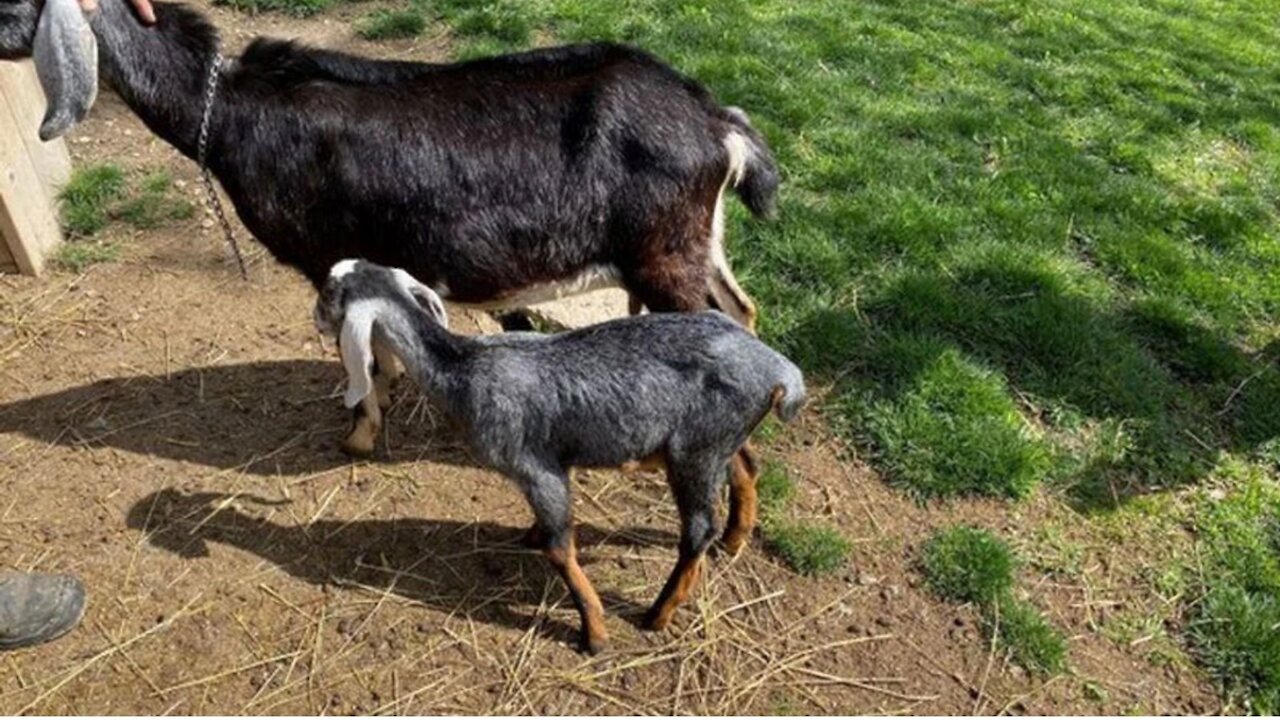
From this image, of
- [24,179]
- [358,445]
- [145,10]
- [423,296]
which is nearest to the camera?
[423,296]

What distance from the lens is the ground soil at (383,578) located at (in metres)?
3.07

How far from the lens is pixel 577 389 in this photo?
292cm

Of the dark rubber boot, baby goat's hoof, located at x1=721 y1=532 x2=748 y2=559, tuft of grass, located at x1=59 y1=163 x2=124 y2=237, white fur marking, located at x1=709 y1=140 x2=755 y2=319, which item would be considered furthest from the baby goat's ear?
tuft of grass, located at x1=59 y1=163 x2=124 y2=237

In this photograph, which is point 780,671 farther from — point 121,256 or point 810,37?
point 810,37

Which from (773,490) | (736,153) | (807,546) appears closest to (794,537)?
(807,546)

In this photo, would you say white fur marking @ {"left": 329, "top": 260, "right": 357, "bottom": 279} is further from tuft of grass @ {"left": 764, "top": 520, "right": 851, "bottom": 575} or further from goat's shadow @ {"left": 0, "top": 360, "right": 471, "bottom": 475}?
tuft of grass @ {"left": 764, "top": 520, "right": 851, "bottom": 575}

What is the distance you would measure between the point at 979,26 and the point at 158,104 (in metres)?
5.89

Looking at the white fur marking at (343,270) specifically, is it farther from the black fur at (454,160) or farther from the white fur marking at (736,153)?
the white fur marking at (736,153)

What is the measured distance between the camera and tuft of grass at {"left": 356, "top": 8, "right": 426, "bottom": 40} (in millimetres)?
6359

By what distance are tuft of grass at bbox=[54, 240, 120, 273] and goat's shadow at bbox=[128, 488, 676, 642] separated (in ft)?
5.22

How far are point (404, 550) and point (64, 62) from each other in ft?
6.10

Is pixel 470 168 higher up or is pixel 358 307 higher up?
pixel 470 168

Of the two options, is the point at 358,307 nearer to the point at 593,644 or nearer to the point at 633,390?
the point at 633,390

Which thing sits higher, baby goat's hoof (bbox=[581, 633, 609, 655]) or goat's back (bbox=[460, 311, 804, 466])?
goat's back (bbox=[460, 311, 804, 466])
